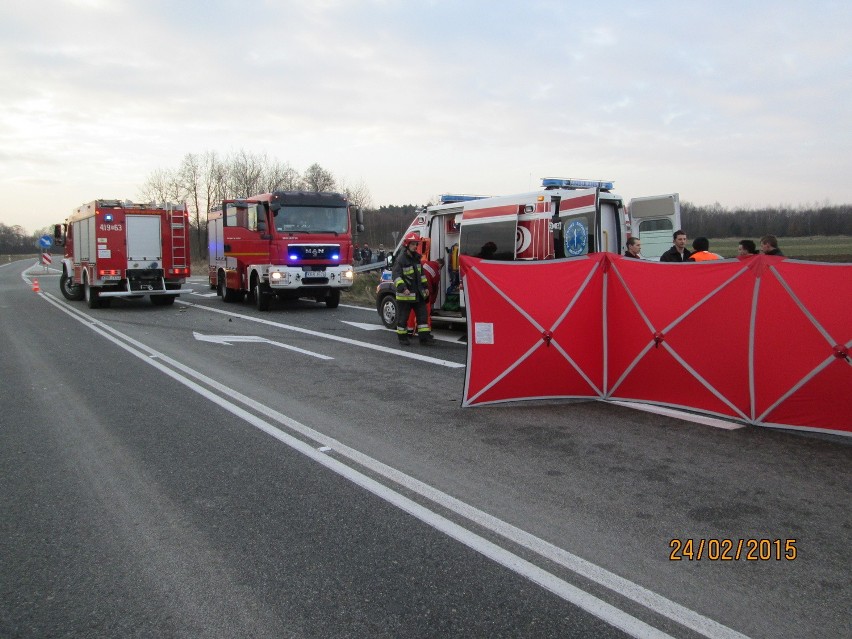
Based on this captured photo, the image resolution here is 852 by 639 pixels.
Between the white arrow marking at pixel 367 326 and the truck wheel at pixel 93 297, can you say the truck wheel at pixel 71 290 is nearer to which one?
the truck wheel at pixel 93 297

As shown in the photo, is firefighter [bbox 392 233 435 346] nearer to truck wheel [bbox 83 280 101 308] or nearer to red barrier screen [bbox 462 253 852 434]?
red barrier screen [bbox 462 253 852 434]

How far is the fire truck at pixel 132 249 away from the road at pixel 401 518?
1134 cm

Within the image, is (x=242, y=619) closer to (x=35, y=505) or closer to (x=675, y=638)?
(x=675, y=638)

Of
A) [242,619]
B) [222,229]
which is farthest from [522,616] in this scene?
[222,229]

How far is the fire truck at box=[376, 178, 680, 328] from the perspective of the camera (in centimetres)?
1074

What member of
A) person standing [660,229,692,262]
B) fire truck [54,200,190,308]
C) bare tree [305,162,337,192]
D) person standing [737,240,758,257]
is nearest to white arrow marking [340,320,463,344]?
person standing [660,229,692,262]

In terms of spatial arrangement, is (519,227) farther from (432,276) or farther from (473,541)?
(473,541)

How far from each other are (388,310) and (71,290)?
45.2 feet

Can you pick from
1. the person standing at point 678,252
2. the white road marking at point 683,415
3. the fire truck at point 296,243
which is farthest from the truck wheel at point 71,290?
the white road marking at point 683,415

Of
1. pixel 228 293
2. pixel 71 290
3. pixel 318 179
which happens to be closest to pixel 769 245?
pixel 228 293

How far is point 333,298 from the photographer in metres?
19.0

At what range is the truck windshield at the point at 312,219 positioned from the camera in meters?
17.6
